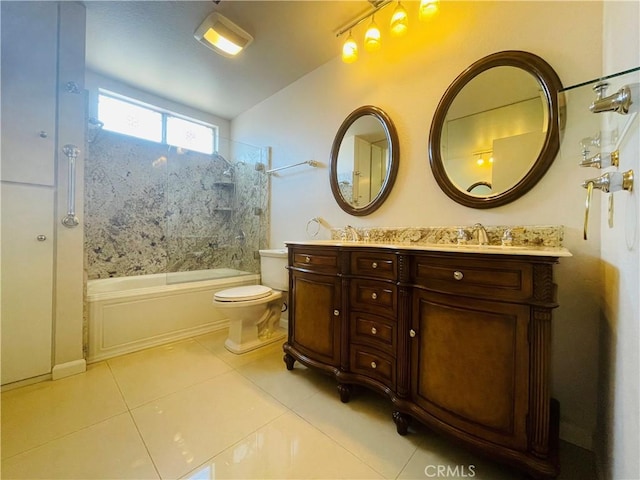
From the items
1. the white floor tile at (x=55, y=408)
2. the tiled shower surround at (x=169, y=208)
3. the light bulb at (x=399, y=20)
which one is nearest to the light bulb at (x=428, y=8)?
the light bulb at (x=399, y=20)

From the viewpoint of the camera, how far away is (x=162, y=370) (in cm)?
175

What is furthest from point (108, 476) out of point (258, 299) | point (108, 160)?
point (108, 160)

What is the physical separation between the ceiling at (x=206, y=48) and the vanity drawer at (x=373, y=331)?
206 centimetres

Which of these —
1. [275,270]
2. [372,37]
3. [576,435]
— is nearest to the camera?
[576,435]

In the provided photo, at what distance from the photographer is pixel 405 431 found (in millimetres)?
1206

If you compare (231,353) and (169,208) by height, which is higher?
(169,208)

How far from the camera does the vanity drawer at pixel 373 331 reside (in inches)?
49.6

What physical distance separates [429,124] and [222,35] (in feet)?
5.53

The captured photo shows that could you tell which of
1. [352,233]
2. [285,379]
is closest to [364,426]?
[285,379]

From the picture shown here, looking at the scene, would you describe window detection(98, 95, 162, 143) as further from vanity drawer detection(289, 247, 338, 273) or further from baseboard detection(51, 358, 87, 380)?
vanity drawer detection(289, 247, 338, 273)

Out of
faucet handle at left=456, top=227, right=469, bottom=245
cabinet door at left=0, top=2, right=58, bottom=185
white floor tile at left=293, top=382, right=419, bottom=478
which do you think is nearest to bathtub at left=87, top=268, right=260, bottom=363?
cabinet door at left=0, top=2, right=58, bottom=185

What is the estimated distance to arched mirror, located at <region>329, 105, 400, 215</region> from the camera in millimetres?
1805

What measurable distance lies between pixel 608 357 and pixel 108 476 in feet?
6.58

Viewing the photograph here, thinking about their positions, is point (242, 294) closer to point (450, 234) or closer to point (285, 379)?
point (285, 379)
